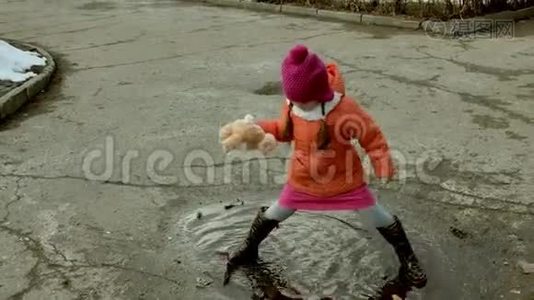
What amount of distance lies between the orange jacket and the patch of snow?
4.84 m

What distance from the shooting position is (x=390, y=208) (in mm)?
4266

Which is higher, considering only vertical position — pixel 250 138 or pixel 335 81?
pixel 335 81

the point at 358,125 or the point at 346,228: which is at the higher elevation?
the point at 358,125

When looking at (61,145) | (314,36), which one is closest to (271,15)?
(314,36)

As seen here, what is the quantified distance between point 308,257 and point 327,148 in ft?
2.38

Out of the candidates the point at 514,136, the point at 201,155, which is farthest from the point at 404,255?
the point at 514,136

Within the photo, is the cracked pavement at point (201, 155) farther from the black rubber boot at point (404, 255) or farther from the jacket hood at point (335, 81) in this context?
the jacket hood at point (335, 81)

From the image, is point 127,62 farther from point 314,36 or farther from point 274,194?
point 274,194

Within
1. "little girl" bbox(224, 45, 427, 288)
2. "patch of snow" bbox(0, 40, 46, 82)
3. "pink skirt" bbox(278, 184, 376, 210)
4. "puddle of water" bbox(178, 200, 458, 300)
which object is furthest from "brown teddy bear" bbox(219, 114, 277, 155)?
"patch of snow" bbox(0, 40, 46, 82)

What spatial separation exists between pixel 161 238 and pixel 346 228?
1033 mm

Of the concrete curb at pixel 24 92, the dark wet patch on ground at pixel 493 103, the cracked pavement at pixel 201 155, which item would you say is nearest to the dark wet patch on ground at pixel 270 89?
the cracked pavement at pixel 201 155

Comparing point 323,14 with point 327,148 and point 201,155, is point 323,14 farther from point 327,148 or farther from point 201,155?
point 327,148

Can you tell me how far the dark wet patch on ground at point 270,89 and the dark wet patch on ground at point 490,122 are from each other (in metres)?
1.97

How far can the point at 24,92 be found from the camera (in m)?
6.85
